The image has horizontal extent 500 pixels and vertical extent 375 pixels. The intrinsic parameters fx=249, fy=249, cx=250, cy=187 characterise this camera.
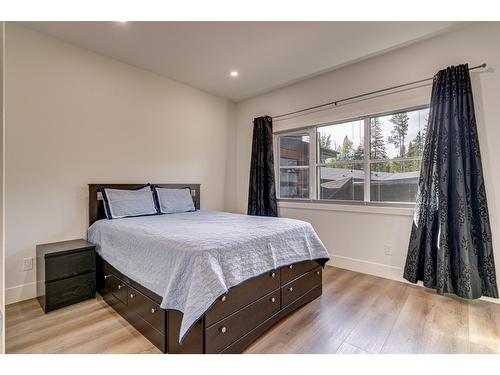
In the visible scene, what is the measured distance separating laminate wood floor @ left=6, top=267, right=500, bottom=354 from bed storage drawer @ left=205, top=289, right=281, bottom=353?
136mm

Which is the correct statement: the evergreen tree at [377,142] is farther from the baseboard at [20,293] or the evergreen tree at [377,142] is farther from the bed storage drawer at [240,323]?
the baseboard at [20,293]

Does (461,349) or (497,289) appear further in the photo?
(497,289)

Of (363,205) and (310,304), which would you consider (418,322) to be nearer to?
(310,304)

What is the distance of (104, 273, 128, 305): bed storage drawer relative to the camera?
2029mm

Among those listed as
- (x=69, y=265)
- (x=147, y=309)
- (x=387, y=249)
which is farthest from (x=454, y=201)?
(x=69, y=265)

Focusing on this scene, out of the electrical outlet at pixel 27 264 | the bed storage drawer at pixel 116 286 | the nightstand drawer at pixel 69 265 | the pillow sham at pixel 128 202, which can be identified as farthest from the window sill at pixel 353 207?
the electrical outlet at pixel 27 264

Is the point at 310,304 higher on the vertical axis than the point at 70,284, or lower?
lower

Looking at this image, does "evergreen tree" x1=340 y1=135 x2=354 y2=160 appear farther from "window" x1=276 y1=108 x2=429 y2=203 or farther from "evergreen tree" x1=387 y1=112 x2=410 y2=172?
"evergreen tree" x1=387 y1=112 x2=410 y2=172

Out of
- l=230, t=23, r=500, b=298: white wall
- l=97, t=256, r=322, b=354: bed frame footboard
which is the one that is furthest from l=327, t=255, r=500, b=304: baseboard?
l=97, t=256, r=322, b=354: bed frame footboard

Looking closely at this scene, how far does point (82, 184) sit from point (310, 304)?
265 centimetres

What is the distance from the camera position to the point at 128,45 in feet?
8.73

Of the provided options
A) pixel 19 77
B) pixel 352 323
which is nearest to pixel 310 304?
pixel 352 323

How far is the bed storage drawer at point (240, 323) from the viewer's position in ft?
4.79

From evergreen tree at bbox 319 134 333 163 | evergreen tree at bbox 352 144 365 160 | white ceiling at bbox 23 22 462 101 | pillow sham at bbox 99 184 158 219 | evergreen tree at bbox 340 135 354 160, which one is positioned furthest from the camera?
evergreen tree at bbox 319 134 333 163
